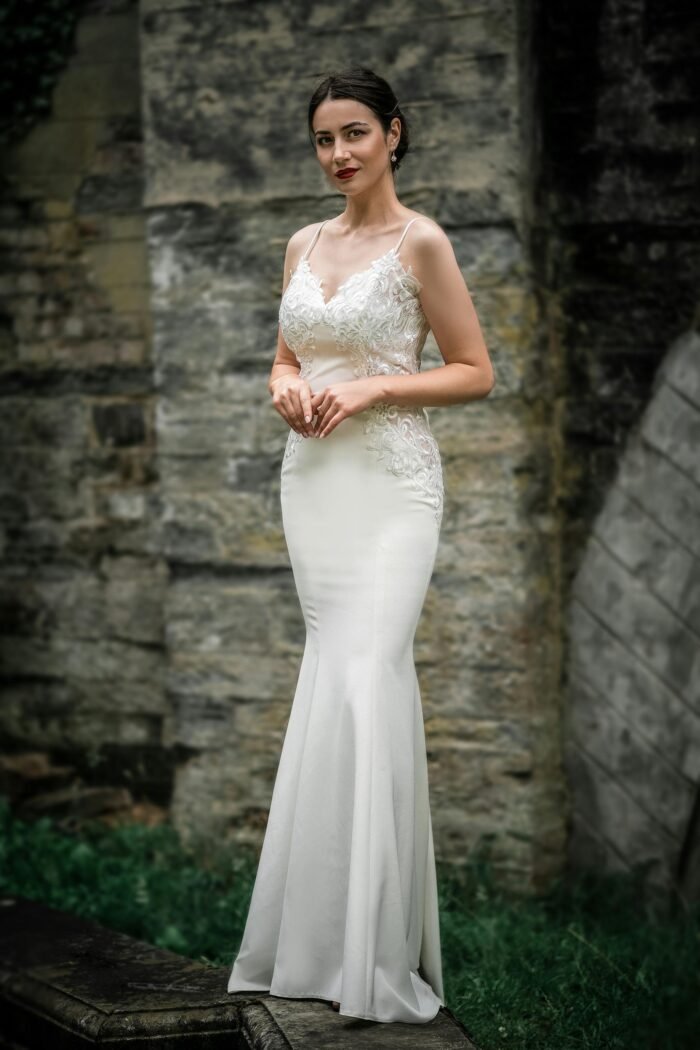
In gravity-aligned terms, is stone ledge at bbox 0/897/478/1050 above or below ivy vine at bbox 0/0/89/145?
below

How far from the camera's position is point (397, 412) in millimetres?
3133

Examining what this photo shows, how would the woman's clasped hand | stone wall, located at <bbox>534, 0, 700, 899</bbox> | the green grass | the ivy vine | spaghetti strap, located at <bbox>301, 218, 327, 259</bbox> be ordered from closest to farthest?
1. the woman's clasped hand
2. spaghetti strap, located at <bbox>301, 218, 327, 259</bbox>
3. the green grass
4. stone wall, located at <bbox>534, 0, 700, 899</bbox>
5. the ivy vine

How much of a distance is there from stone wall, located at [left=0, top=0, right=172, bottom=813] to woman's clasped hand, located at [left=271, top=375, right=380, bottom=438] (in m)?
2.43

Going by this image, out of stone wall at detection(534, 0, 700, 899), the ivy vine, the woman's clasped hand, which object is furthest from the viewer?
the ivy vine

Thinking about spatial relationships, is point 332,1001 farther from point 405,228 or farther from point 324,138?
point 324,138

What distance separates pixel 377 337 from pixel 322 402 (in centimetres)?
22

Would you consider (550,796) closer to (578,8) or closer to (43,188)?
(578,8)

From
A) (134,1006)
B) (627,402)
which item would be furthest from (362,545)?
(627,402)

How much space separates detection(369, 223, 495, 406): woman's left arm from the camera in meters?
3.05

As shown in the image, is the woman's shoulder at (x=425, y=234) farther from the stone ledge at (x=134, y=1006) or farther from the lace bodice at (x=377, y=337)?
the stone ledge at (x=134, y=1006)

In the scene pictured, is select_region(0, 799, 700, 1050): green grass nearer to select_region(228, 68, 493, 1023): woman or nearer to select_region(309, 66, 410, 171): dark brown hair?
select_region(228, 68, 493, 1023): woman

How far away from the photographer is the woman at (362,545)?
9.94 feet

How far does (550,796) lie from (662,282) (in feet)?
6.28

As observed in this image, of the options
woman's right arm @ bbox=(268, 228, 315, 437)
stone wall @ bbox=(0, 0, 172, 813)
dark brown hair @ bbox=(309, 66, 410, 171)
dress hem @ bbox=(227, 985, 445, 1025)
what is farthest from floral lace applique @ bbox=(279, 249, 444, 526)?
stone wall @ bbox=(0, 0, 172, 813)
